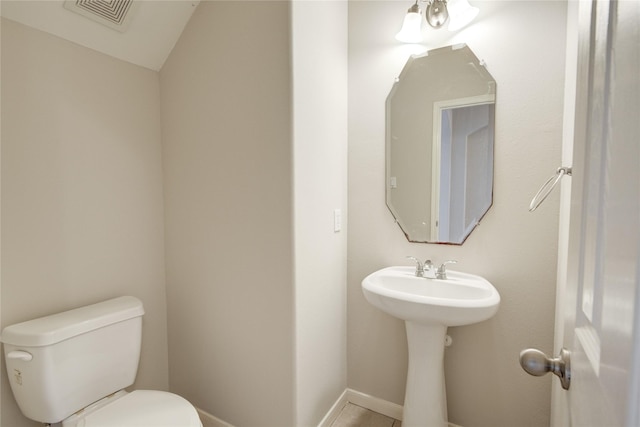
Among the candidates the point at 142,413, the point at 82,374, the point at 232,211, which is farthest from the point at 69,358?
the point at 232,211

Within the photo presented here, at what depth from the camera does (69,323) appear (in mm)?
1171

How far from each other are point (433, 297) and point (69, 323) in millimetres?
1469

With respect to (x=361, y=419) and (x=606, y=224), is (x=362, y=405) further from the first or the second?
(x=606, y=224)

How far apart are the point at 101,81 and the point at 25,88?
0.97 feet

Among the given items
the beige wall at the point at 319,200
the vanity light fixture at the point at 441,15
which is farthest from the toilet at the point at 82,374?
the vanity light fixture at the point at 441,15

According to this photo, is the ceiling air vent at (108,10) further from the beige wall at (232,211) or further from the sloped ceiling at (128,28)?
the beige wall at (232,211)

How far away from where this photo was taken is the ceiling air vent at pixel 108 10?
125cm

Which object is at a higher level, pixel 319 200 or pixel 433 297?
pixel 319 200

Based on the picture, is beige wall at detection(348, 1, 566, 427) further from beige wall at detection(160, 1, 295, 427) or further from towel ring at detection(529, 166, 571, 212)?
beige wall at detection(160, 1, 295, 427)

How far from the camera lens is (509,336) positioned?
1.40 meters

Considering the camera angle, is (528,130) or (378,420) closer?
(528,130)

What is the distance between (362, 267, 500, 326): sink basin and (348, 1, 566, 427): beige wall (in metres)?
0.13

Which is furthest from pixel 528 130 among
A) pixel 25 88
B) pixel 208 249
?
pixel 25 88

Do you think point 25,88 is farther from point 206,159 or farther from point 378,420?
point 378,420
